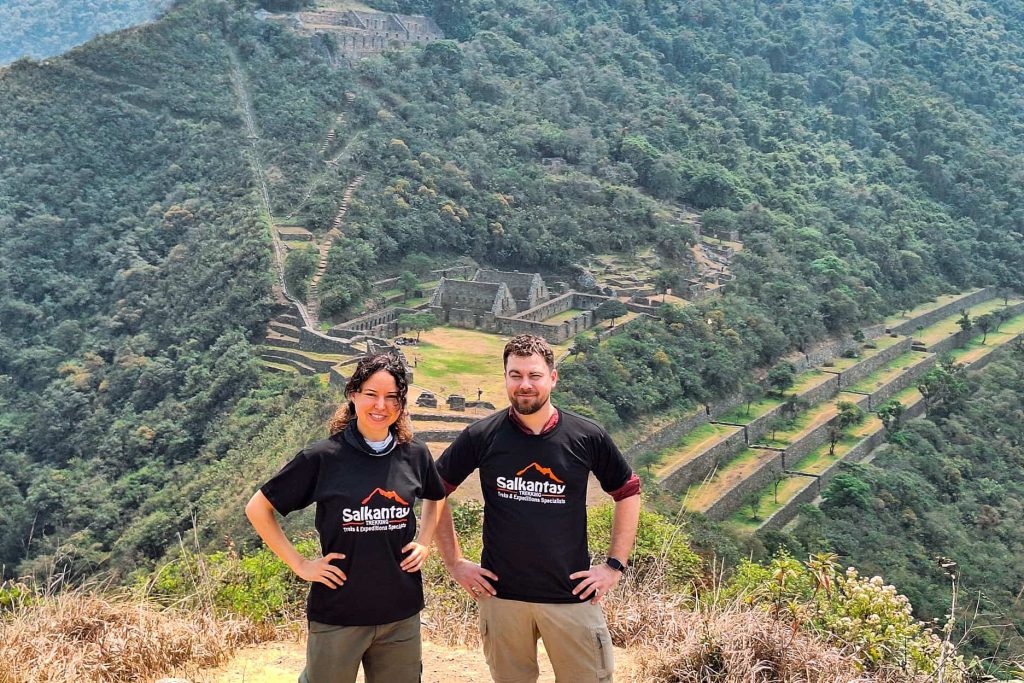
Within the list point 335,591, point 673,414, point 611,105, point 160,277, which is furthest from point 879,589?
point 611,105

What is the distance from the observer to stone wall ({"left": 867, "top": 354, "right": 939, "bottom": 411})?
33.1 meters

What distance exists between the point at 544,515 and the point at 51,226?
36.7 metres

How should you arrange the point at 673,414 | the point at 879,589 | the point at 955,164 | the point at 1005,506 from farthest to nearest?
1. the point at 955,164
2. the point at 673,414
3. the point at 1005,506
4. the point at 879,589

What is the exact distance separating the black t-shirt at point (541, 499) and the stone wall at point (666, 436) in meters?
19.3

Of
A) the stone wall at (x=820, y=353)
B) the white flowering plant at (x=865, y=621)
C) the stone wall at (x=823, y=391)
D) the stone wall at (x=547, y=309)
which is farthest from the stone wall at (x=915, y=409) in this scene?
the white flowering plant at (x=865, y=621)

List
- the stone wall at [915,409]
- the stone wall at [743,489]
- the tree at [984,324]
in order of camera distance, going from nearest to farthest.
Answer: the stone wall at [743,489] < the stone wall at [915,409] < the tree at [984,324]

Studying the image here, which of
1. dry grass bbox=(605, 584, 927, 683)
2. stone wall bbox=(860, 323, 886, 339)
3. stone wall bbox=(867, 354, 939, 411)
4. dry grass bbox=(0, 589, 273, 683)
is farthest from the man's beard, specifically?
stone wall bbox=(860, 323, 886, 339)

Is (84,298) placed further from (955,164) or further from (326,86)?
(955,164)

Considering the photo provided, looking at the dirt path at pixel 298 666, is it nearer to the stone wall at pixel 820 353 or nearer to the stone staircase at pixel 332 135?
the stone wall at pixel 820 353

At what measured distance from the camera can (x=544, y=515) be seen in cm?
517

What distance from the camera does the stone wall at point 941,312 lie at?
131 feet

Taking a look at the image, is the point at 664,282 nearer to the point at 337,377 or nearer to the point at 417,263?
the point at 417,263

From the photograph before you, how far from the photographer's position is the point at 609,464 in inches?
208

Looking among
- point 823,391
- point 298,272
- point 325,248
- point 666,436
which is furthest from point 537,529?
point 823,391
